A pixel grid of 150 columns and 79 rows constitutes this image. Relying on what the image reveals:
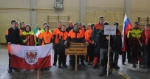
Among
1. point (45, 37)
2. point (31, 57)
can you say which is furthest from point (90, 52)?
point (31, 57)

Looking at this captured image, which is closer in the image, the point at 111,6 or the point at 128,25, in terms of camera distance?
the point at 128,25

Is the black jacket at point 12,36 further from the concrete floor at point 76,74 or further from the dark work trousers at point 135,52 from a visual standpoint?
the dark work trousers at point 135,52

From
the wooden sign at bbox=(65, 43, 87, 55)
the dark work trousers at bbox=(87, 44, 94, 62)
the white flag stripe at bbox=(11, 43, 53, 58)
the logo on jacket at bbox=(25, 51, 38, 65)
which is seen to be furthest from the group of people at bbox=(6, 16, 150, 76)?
the logo on jacket at bbox=(25, 51, 38, 65)

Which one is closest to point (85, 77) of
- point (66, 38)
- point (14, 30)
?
point (66, 38)

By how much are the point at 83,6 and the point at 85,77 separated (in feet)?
40.4

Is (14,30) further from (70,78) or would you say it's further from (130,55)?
(130,55)

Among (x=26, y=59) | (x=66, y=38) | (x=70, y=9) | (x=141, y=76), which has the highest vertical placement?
(x=70, y=9)

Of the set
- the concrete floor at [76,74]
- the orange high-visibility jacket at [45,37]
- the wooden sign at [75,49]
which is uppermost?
the orange high-visibility jacket at [45,37]

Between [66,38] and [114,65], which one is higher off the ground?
[66,38]

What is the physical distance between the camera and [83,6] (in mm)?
18688

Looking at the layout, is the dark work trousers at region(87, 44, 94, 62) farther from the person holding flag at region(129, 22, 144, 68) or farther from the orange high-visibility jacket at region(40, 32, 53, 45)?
the orange high-visibility jacket at region(40, 32, 53, 45)

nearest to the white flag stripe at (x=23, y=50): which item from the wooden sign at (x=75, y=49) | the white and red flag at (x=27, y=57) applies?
the white and red flag at (x=27, y=57)

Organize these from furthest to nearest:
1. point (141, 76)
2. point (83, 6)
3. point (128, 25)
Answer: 1. point (83, 6)
2. point (128, 25)
3. point (141, 76)

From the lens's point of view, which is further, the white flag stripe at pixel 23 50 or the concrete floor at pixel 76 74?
the white flag stripe at pixel 23 50
